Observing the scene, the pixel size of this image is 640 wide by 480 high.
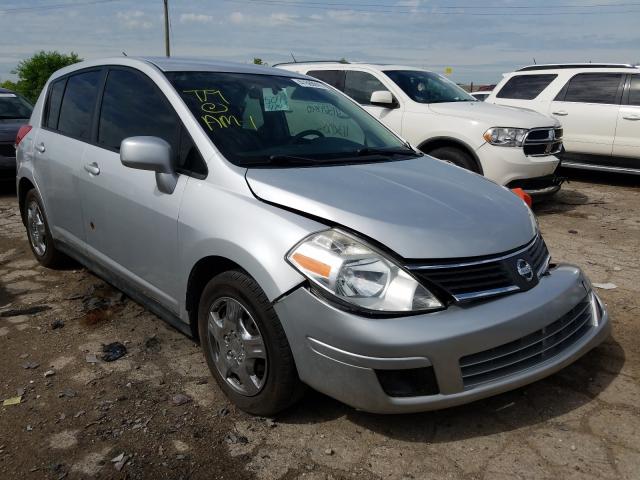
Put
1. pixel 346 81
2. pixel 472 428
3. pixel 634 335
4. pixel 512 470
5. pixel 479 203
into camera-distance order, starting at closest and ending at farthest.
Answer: pixel 512 470 → pixel 472 428 → pixel 479 203 → pixel 634 335 → pixel 346 81

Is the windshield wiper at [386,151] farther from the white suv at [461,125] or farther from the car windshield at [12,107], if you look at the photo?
the car windshield at [12,107]

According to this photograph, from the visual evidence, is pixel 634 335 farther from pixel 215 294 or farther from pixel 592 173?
pixel 592 173

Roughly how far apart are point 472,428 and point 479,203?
1079 mm

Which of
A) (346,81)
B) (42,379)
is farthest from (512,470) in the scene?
(346,81)

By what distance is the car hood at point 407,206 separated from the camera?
2402 millimetres

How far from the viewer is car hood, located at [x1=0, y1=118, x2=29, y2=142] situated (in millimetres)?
8305

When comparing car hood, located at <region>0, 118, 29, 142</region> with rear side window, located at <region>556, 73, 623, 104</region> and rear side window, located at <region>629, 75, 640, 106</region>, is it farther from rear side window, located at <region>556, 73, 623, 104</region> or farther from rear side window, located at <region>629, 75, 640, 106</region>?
rear side window, located at <region>629, 75, 640, 106</region>

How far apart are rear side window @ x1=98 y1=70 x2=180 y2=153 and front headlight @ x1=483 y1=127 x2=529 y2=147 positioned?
4.42m

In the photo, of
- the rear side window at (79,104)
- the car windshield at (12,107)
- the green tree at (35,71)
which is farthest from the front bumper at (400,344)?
the green tree at (35,71)

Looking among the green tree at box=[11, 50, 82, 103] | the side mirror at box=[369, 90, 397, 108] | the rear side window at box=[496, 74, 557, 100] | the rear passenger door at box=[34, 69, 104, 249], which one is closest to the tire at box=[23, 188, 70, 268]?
the rear passenger door at box=[34, 69, 104, 249]

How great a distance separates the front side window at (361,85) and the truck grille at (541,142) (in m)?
2.04

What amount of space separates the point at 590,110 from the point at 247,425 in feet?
26.6

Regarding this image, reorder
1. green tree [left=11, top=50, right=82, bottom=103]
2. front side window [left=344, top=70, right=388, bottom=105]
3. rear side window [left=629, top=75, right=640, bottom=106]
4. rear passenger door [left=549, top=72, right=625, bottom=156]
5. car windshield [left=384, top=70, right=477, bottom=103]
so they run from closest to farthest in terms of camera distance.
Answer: car windshield [left=384, top=70, right=477, bottom=103] → front side window [left=344, top=70, right=388, bottom=105] → rear side window [left=629, top=75, right=640, bottom=106] → rear passenger door [left=549, top=72, right=625, bottom=156] → green tree [left=11, top=50, right=82, bottom=103]

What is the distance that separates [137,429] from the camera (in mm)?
2654
